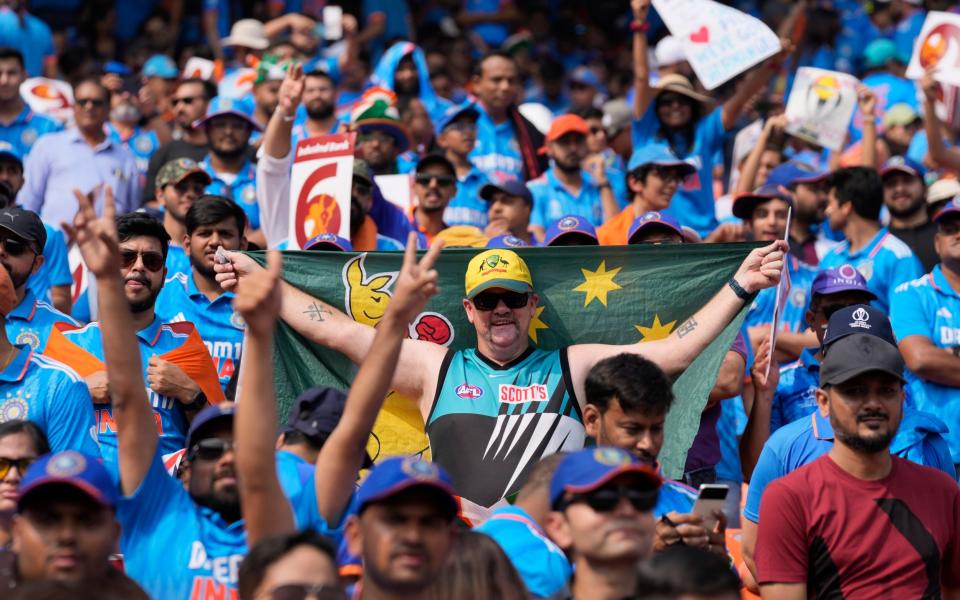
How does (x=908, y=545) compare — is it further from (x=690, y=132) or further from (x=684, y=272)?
(x=690, y=132)

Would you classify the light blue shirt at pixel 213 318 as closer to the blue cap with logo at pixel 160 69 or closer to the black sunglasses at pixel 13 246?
the black sunglasses at pixel 13 246

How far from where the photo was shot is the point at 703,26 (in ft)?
35.3

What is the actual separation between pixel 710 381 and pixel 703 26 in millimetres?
4588

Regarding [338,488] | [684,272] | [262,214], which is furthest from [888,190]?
[338,488]

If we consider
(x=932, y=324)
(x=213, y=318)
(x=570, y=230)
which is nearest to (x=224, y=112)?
(x=213, y=318)

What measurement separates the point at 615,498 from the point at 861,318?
7.02 feet

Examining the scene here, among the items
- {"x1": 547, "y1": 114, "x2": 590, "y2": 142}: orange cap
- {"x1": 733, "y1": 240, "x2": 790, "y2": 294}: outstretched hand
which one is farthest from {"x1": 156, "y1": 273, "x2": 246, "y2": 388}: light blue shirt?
{"x1": 547, "y1": 114, "x2": 590, "y2": 142}: orange cap

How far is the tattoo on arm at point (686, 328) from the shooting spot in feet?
22.2

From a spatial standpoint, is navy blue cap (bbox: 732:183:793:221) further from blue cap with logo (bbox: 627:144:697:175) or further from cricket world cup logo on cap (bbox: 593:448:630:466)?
cricket world cup logo on cap (bbox: 593:448:630:466)

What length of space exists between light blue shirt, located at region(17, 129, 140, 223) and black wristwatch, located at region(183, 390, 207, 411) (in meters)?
4.23

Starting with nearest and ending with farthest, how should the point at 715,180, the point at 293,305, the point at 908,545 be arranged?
the point at 908,545 → the point at 293,305 → the point at 715,180

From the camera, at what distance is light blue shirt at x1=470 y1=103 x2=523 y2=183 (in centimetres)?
1159

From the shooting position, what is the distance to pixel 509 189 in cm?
962

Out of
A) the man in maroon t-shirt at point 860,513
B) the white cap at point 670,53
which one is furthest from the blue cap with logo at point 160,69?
the man in maroon t-shirt at point 860,513
